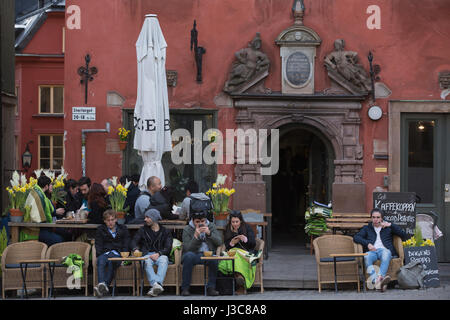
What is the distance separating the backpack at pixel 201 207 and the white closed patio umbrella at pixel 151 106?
0.97 m

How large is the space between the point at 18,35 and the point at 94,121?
21172 millimetres

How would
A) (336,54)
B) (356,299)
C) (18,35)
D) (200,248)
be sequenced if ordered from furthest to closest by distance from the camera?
(18,35) < (336,54) < (200,248) < (356,299)

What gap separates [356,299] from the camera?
10.4 m

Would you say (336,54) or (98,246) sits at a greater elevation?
(336,54)

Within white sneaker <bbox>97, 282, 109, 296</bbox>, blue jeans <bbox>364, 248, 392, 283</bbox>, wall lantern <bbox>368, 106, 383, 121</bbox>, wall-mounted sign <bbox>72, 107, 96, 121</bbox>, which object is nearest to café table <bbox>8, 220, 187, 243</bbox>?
white sneaker <bbox>97, 282, 109, 296</bbox>

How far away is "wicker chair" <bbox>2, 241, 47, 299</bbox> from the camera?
10797mm

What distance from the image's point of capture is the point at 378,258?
11.2 meters

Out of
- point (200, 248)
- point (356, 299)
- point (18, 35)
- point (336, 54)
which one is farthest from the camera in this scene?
point (18, 35)

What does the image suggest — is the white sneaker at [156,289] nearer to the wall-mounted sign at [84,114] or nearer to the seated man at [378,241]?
the seated man at [378,241]

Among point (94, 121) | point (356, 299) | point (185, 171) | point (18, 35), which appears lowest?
point (356, 299)

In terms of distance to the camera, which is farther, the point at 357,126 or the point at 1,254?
the point at 357,126

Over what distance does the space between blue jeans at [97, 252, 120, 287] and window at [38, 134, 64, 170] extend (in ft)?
78.9

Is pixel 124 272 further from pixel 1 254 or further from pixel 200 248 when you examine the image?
pixel 1 254

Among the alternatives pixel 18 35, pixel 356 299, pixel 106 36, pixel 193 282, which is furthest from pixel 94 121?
pixel 18 35
